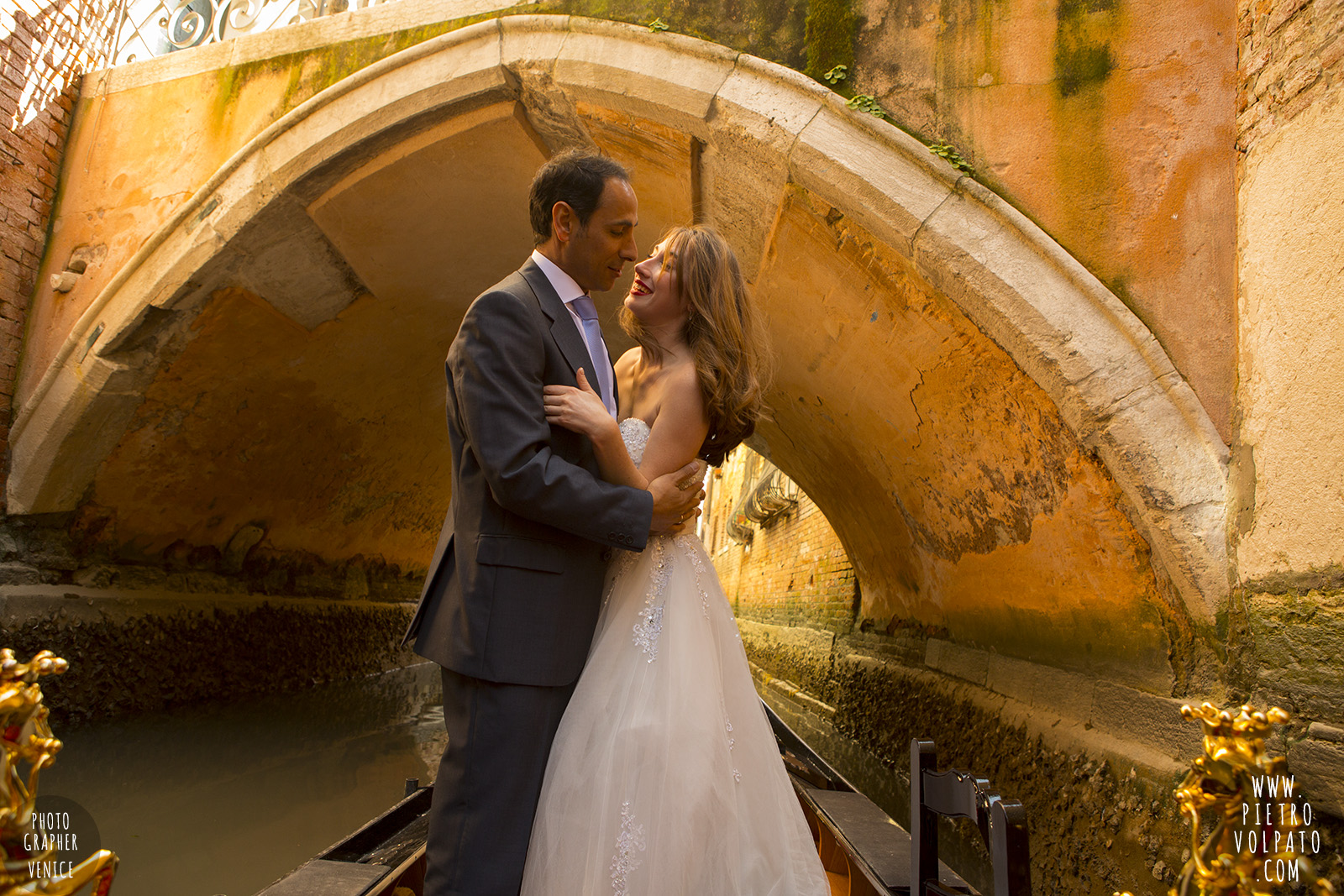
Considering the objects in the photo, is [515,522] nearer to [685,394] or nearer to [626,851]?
[685,394]

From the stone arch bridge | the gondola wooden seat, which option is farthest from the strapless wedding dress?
the stone arch bridge

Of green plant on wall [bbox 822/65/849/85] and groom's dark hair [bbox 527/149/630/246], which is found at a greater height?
green plant on wall [bbox 822/65/849/85]

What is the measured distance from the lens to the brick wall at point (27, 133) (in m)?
4.63

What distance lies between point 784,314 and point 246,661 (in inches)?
198

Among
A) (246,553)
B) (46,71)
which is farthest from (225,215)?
(246,553)

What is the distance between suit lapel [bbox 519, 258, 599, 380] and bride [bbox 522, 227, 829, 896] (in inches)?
2.0

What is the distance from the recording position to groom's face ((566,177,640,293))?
1.58 meters

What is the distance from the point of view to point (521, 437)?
129 cm

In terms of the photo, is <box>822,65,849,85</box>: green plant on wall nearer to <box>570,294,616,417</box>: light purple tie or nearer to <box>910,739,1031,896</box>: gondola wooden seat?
<box>570,294,616,417</box>: light purple tie

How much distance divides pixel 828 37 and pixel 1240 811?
298cm

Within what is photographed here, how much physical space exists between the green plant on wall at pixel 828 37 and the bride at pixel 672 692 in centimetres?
184

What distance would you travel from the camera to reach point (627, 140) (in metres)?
3.69

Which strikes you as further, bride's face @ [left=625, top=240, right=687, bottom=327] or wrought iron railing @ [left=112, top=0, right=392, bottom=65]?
wrought iron railing @ [left=112, top=0, right=392, bottom=65]

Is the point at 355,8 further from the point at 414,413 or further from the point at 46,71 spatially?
the point at 414,413
